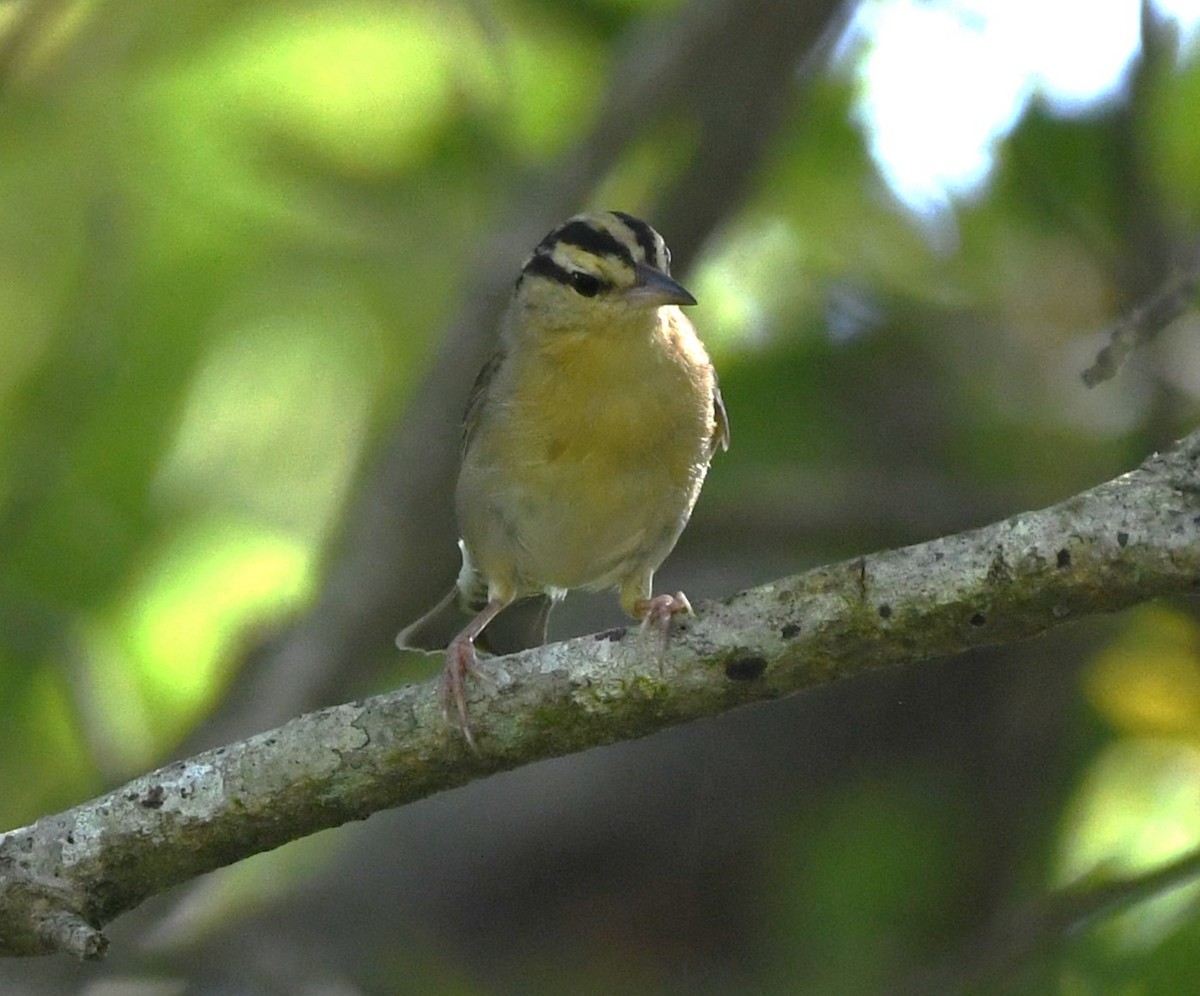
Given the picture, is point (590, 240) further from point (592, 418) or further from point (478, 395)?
point (478, 395)

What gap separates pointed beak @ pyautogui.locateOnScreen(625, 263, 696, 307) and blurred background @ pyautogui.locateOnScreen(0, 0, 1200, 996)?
885 mm

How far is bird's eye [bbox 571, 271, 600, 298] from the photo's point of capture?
5637mm

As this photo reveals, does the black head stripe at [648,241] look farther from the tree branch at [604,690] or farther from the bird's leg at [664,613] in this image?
the tree branch at [604,690]

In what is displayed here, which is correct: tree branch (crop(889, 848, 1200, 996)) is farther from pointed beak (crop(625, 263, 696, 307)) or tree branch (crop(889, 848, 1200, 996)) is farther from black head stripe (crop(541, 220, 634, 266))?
black head stripe (crop(541, 220, 634, 266))

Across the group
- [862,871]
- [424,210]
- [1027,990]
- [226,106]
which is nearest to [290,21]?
[226,106]

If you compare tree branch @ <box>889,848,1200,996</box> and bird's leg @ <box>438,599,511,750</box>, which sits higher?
bird's leg @ <box>438,599,511,750</box>

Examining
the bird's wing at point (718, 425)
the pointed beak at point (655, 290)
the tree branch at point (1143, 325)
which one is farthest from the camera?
the bird's wing at point (718, 425)

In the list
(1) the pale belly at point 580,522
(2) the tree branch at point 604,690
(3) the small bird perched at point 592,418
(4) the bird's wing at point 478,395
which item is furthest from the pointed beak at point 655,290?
(2) the tree branch at point 604,690

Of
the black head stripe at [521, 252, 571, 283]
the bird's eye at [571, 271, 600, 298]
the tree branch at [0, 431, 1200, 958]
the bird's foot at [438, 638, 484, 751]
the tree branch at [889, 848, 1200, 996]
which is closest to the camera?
the tree branch at [0, 431, 1200, 958]

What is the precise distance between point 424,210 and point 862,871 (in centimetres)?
326

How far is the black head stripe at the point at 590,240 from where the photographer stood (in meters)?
5.54

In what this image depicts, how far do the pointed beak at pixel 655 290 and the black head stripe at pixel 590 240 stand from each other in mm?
65

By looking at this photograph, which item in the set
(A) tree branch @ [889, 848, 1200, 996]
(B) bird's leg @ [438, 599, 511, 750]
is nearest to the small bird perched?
(B) bird's leg @ [438, 599, 511, 750]

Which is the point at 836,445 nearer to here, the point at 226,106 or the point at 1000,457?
the point at 1000,457
